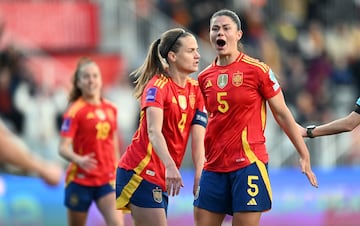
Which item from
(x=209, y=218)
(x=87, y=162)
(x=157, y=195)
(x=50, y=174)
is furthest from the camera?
(x=87, y=162)

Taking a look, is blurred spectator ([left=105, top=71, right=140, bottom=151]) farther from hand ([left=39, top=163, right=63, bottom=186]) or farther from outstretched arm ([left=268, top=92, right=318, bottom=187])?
hand ([left=39, top=163, right=63, bottom=186])

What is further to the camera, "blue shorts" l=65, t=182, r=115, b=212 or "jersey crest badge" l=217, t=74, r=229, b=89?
"blue shorts" l=65, t=182, r=115, b=212

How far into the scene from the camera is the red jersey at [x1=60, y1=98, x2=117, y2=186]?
13.1 metres

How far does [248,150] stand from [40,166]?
3.14 meters

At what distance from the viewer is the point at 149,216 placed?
10.4 metres

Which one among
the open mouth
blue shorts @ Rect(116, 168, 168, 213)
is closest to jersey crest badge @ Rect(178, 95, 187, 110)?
the open mouth

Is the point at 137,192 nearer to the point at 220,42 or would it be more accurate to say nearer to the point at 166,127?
the point at 166,127

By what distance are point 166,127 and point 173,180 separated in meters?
0.82

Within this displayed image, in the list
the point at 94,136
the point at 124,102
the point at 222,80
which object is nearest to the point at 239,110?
the point at 222,80

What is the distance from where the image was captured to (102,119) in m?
13.2

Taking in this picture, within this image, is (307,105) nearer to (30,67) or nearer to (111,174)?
(30,67)

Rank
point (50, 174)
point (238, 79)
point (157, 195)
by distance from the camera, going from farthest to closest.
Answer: point (157, 195)
point (238, 79)
point (50, 174)

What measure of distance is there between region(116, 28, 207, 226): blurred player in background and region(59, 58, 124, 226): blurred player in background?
2.45 m

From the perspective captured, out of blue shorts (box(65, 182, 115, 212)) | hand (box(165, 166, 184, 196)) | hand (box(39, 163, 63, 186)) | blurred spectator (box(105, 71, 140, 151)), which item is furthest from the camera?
blurred spectator (box(105, 71, 140, 151))
